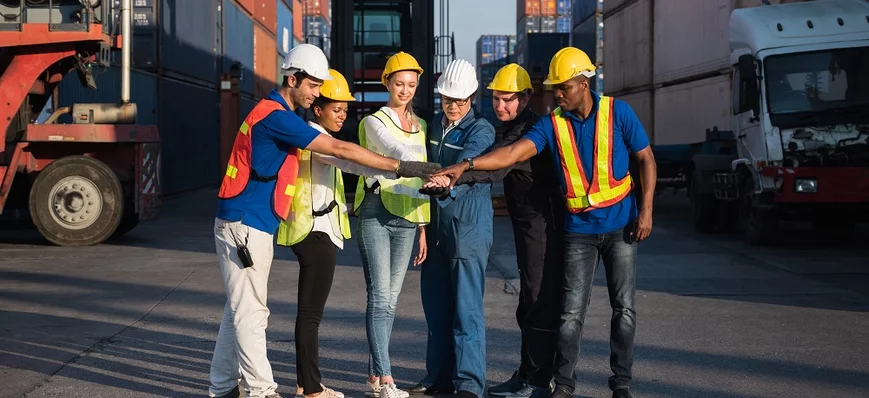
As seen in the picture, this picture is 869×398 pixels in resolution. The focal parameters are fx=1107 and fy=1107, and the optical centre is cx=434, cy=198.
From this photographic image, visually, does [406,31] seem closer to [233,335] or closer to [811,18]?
[811,18]

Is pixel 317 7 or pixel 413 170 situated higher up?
pixel 317 7

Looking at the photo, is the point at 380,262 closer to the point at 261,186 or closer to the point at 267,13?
the point at 261,186

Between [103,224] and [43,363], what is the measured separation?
24.6ft

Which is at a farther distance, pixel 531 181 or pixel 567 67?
pixel 531 181

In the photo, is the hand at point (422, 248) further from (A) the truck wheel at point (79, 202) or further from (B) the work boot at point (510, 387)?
(A) the truck wheel at point (79, 202)

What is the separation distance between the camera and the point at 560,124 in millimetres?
5723

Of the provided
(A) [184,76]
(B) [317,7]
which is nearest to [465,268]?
(A) [184,76]

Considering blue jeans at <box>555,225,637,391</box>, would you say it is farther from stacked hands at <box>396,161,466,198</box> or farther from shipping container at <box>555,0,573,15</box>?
shipping container at <box>555,0,573,15</box>

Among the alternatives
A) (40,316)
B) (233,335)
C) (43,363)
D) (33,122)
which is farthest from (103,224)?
(233,335)

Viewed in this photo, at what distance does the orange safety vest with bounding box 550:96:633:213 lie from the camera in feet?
18.5

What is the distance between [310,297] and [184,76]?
2193 cm

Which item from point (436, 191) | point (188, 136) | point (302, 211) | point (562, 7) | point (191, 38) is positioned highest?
point (562, 7)

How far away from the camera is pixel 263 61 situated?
133 ft

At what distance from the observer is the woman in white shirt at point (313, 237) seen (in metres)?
5.64
